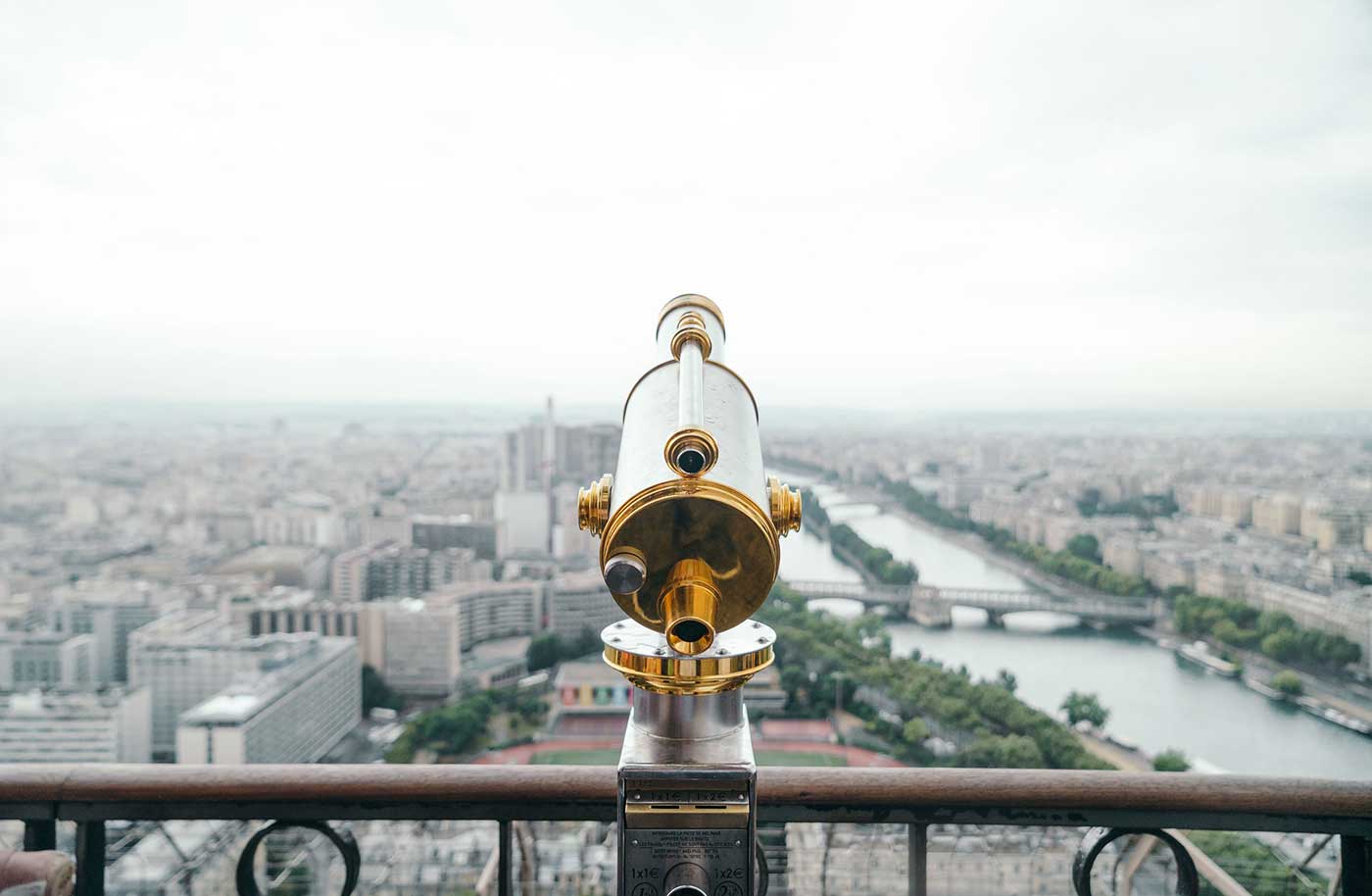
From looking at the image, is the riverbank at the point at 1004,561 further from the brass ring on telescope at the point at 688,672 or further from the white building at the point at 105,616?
the white building at the point at 105,616

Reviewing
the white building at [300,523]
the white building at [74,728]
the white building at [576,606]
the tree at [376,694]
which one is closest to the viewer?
the white building at [74,728]

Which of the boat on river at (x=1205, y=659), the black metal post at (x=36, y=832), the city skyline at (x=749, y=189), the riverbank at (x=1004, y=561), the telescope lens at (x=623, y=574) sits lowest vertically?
the boat on river at (x=1205, y=659)

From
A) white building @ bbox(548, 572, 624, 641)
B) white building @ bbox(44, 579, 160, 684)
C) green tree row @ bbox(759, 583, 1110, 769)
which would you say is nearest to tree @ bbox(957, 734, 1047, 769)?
green tree row @ bbox(759, 583, 1110, 769)

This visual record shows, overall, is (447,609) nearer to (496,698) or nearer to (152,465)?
(496,698)

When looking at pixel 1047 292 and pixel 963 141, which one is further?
pixel 1047 292

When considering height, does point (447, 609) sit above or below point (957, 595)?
below

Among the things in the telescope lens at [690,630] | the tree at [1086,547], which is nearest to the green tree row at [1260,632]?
the tree at [1086,547]

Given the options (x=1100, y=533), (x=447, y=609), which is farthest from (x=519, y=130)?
(x=447, y=609)
